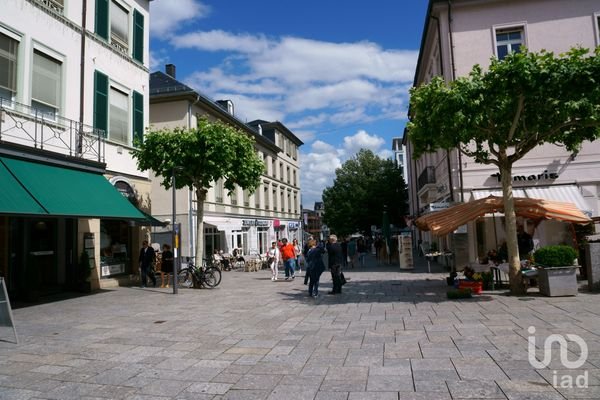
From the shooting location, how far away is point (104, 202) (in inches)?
479

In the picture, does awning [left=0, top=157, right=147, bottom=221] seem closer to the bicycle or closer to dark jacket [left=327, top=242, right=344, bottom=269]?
the bicycle

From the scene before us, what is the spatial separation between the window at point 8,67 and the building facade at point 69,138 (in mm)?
26

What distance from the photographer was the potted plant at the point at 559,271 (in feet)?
31.9

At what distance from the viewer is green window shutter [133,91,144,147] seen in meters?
16.6

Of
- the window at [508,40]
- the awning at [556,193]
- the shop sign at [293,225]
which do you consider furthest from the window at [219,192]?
the window at [508,40]

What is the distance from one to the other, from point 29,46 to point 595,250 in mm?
15564

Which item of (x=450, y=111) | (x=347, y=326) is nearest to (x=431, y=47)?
(x=450, y=111)

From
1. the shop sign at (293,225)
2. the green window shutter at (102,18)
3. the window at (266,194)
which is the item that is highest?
the green window shutter at (102,18)

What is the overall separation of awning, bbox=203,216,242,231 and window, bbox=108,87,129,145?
10619 mm

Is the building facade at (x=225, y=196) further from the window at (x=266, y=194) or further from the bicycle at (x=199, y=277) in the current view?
the bicycle at (x=199, y=277)

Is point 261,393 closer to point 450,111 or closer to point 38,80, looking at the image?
point 450,111

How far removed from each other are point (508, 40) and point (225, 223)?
19.1 meters

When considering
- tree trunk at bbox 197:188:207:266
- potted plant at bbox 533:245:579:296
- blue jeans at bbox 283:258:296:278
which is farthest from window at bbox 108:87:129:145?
potted plant at bbox 533:245:579:296

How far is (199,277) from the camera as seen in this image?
1441 cm
